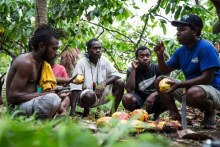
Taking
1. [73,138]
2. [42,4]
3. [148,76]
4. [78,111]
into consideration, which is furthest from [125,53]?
[73,138]

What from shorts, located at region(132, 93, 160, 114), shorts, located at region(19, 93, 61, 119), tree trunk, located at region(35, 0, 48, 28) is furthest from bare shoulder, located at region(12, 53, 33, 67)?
shorts, located at region(132, 93, 160, 114)

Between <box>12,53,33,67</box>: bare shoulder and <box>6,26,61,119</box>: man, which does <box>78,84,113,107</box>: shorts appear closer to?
<box>6,26,61,119</box>: man

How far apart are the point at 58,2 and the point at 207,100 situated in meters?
2.32

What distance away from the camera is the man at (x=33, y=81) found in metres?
3.49

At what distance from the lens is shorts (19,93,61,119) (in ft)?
11.6

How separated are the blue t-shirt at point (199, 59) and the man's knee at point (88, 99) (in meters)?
1.32

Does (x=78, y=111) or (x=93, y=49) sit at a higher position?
(x=93, y=49)

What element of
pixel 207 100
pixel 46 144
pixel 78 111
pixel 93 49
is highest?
pixel 93 49

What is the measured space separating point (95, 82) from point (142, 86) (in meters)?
0.82

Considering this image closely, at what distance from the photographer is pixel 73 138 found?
797 mm

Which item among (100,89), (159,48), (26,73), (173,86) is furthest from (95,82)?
(26,73)

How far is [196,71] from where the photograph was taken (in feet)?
13.5

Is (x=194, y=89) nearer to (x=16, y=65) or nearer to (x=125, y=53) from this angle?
(x=16, y=65)

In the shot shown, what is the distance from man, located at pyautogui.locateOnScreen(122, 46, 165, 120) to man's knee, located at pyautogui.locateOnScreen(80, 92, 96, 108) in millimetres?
441
